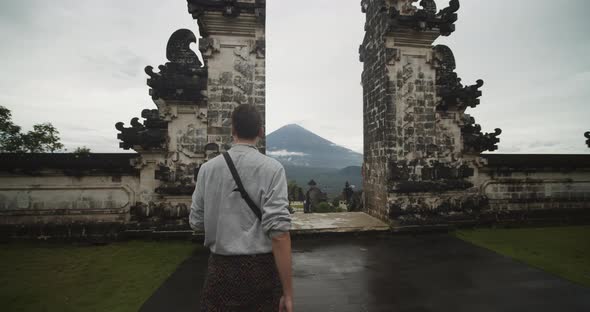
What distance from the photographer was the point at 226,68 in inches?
262

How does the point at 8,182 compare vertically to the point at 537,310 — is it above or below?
above

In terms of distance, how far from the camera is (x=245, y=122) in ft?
6.65

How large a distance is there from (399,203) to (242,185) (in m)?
6.08

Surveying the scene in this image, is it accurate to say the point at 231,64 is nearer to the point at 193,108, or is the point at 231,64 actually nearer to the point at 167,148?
the point at 193,108

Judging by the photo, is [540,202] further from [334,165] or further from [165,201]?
[334,165]

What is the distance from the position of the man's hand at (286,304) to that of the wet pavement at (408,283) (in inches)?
70.3

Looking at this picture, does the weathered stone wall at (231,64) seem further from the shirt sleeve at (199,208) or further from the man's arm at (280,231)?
the man's arm at (280,231)

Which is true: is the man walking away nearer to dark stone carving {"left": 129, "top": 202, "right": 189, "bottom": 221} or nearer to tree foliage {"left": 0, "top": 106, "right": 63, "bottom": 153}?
dark stone carving {"left": 129, "top": 202, "right": 189, "bottom": 221}

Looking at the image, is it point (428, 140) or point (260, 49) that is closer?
point (260, 49)

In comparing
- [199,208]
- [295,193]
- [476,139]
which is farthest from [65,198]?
[295,193]

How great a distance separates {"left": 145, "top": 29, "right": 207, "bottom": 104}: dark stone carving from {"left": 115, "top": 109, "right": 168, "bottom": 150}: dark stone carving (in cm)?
51

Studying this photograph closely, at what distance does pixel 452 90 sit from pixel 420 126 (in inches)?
56.6

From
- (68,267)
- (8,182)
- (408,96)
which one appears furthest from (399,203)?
(8,182)

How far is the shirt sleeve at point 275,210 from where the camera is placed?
1.82m
